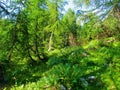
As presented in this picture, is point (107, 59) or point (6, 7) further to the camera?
point (6, 7)

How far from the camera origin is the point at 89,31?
15.9 metres

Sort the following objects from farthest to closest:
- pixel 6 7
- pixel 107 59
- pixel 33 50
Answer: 1. pixel 33 50
2. pixel 6 7
3. pixel 107 59

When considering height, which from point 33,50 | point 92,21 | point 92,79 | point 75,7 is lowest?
point 92,79

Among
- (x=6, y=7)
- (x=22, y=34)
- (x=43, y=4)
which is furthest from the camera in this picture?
(x=43, y=4)

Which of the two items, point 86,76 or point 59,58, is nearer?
point 86,76

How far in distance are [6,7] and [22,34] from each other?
221cm

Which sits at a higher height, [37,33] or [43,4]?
[43,4]

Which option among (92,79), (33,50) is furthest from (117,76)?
(33,50)

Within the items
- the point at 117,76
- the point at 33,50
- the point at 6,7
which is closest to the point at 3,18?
the point at 6,7

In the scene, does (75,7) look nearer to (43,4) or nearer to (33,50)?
(33,50)

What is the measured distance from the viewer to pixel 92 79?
39.2 feet

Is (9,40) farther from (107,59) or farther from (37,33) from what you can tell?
(107,59)

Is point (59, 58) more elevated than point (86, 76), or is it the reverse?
point (59, 58)

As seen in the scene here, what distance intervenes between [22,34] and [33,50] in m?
2.85
